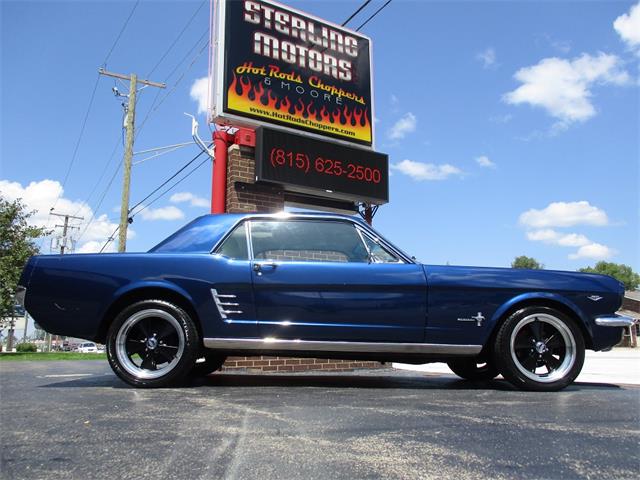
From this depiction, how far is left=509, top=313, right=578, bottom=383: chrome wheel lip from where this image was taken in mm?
3850

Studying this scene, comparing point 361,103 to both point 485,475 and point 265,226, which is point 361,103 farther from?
point 485,475

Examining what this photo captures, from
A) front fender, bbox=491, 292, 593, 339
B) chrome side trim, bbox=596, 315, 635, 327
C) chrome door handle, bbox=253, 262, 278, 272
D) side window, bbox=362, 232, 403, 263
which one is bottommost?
chrome side trim, bbox=596, 315, 635, 327

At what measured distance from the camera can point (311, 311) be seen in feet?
12.5

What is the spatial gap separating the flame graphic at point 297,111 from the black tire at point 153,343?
15.5 ft

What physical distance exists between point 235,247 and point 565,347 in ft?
9.10

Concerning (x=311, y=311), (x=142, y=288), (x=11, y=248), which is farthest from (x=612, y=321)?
(x=11, y=248)

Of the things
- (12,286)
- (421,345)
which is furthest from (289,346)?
(12,286)

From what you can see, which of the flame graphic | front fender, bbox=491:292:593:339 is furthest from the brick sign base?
front fender, bbox=491:292:593:339

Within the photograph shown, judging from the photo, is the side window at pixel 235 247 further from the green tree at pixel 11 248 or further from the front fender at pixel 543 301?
the green tree at pixel 11 248

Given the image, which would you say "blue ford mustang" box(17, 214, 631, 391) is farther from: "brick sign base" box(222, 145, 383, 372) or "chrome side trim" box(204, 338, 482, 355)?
"brick sign base" box(222, 145, 383, 372)

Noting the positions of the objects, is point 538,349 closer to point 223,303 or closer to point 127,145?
point 223,303

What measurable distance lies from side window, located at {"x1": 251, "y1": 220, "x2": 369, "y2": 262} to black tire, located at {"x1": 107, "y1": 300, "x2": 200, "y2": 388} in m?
0.85

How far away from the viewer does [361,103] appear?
949 centimetres

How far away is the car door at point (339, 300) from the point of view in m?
3.79
